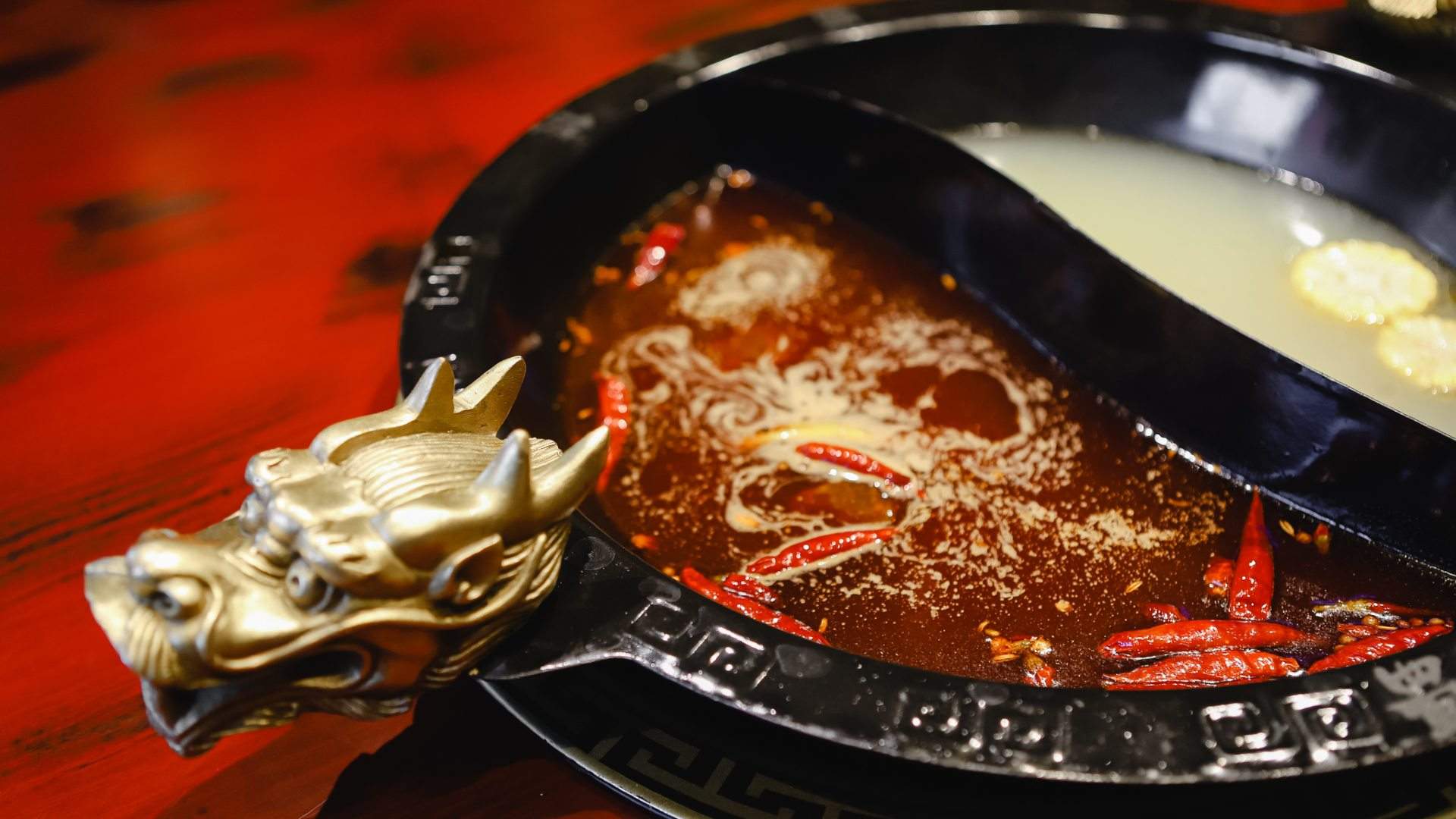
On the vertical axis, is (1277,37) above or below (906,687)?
above

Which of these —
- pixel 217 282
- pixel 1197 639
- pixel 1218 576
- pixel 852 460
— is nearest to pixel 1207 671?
pixel 1197 639

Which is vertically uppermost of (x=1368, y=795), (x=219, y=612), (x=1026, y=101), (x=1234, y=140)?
(x=1234, y=140)

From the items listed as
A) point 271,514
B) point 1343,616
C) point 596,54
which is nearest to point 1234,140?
point 1343,616

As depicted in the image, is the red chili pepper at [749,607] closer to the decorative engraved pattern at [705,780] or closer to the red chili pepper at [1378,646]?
the decorative engraved pattern at [705,780]

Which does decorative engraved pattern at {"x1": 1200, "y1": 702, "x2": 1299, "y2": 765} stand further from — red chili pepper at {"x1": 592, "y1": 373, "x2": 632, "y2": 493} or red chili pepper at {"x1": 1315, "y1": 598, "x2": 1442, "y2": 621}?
red chili pepper at {"x1": 592, "y1": 373, "x2": 632, "y2": 493}

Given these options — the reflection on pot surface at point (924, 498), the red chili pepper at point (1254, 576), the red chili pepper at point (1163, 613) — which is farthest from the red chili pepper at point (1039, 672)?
the red chili pepper at point (1254, 576)

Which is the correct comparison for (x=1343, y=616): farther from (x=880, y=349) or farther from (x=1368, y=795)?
(x=880, y=349)
